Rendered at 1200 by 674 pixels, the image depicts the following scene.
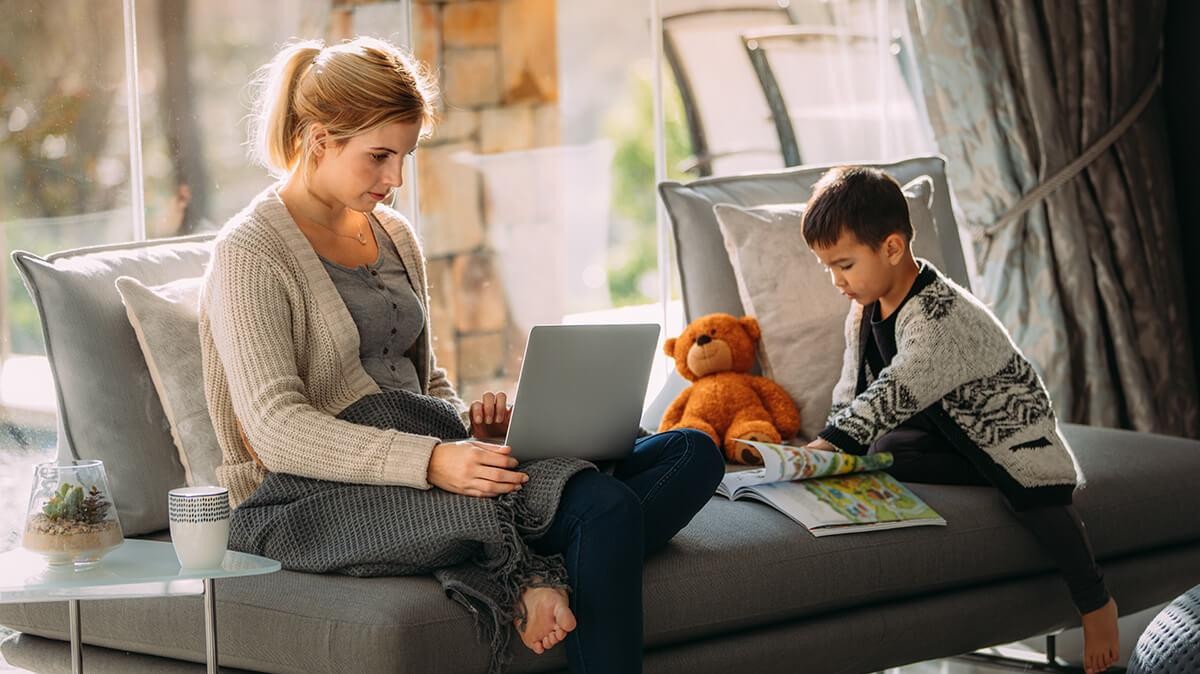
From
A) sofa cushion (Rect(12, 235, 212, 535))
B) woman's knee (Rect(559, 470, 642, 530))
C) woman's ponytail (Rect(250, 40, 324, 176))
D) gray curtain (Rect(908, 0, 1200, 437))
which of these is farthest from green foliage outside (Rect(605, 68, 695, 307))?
woman's knee (Rect(559, 470, 642, 530))

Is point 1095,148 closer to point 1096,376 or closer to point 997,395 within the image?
point 1096,376

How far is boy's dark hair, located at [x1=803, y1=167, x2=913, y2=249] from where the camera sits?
2.40 metres

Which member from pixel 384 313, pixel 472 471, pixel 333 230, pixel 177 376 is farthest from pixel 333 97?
pixel 472 471

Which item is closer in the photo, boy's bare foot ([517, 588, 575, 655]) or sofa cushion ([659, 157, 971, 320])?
boy's bare foot ([517, 588, 575, 655])

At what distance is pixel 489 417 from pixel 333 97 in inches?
22.5

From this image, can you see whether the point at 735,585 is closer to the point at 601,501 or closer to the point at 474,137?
the point at 601,501

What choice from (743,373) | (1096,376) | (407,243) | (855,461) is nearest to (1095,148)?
(1096,376)

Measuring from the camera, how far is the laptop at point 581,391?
1.93 metres

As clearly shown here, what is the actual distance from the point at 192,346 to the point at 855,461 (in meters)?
1.13

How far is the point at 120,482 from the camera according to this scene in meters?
2.19

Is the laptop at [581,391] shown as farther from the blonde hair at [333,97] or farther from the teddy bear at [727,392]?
the teddy bear at [727,392]

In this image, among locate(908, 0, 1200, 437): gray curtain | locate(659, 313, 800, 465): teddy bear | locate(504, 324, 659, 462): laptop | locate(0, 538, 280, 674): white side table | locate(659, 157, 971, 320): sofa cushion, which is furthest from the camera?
locate(908, 0, 1200, 437): gray curtain

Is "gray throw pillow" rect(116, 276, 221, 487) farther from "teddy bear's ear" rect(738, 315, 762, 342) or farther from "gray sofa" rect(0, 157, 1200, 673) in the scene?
"teddy bear's ear" rect(738, 315, 762, 342)

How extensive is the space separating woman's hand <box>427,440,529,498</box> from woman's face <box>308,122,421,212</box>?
0.45 meters
